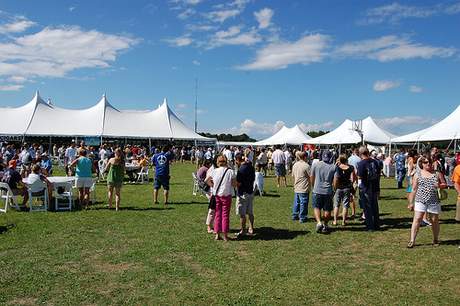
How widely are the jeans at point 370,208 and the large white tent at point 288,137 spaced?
29.5 metres

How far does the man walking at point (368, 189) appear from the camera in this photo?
26.6 ft

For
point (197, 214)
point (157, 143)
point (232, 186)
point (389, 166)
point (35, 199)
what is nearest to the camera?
point (232, 186)

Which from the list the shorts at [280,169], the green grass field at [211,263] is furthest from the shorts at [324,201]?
the shorts at [280,169]

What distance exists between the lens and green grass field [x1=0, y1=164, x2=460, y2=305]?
4602 mm

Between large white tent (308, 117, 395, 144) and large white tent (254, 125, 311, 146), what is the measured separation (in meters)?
3.66

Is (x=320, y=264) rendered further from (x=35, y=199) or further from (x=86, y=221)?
(x=35, y=199)

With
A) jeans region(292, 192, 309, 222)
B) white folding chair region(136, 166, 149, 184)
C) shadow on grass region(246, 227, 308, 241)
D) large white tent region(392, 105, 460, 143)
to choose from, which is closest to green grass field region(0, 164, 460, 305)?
shadow on grass region(246, 227, 308, 241)

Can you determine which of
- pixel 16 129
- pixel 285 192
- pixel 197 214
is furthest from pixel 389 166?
pixel 16 129

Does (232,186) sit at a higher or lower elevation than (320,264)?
higher

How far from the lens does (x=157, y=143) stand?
1481 inches

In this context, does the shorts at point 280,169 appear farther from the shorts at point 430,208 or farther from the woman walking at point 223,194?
the shorts at point 430,208

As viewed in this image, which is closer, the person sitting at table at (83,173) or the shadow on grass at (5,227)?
the shadow on grass at (5,227)

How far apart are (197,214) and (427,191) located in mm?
4985

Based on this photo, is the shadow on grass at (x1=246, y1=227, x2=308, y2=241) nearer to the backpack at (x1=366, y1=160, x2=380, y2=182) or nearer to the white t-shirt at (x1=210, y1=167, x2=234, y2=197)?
the white t-shirt at (x1=210, y1=167, x2=234, y2=197)
